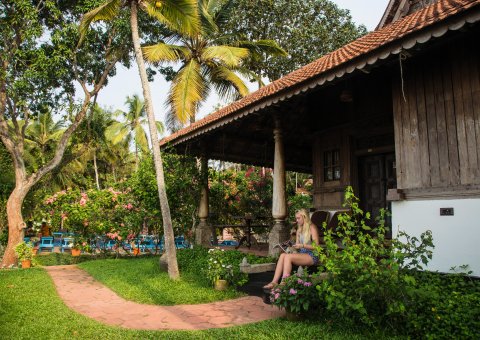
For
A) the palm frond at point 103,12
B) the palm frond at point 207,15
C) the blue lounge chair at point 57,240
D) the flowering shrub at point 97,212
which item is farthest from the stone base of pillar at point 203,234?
the blue lounge chair at point 57,240

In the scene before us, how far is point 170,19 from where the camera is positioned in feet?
30.1

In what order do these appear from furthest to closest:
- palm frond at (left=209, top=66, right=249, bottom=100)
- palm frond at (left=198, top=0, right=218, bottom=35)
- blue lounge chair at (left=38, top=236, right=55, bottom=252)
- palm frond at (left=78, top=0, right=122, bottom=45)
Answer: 1. blue lounge chair at (left=38, top=236, right=55, bottom=252)
2. palm frond at (left=209, top=66, right=249, bottom=100)
3. palm frond at (left=198, top=0, right=218, bottom=35)
4. palm frond at (left=78, top=0, right=122, bottom=45)

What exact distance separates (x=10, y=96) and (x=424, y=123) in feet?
44.9

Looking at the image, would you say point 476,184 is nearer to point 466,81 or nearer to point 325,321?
point 466,81

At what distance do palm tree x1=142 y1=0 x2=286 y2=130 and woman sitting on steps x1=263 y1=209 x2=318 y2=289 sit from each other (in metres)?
10.1

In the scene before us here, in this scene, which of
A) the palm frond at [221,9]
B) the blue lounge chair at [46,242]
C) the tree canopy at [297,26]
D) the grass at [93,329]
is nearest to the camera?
the grass at [93,329]

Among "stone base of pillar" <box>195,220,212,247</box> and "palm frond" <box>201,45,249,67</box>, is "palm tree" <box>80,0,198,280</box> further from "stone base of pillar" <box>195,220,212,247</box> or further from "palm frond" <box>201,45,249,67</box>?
"palm frond" <box>201,45,249,67</box>

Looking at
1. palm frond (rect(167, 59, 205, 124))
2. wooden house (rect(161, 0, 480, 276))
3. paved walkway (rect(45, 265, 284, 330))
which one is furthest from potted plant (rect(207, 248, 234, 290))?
palm frond (rect(167, 59, 205, 124))

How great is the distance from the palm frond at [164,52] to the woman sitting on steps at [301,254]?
11.1 metres

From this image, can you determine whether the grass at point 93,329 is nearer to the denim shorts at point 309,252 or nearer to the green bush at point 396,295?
the green bush at point 396,295

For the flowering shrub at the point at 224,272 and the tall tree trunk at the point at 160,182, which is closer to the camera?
the flowering shrub at the point at 224,272

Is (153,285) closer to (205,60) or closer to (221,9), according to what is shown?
(205,60)

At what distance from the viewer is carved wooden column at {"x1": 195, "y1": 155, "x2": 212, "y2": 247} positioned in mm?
10680

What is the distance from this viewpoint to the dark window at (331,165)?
9578 mm
